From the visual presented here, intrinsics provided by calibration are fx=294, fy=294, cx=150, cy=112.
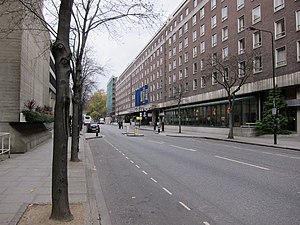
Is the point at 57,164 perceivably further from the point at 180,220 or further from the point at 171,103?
the point at 171,103

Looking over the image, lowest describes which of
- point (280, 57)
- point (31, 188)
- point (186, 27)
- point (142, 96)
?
point (31, 188)

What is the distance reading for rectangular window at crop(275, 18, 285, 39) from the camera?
99.5ft

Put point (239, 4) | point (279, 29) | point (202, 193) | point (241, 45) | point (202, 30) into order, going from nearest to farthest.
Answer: point (202, 193)
point (279, 29)
point (241, 45)
point (239, 4)
point (202, 30)

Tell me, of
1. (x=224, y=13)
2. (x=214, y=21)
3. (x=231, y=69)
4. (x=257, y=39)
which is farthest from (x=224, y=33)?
(x=231, y=69)

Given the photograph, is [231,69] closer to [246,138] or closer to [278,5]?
[246,138]

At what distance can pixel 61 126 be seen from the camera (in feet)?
16.2

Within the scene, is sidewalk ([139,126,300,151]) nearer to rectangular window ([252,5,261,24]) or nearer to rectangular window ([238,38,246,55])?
rectangular window ([238,38,246,55])

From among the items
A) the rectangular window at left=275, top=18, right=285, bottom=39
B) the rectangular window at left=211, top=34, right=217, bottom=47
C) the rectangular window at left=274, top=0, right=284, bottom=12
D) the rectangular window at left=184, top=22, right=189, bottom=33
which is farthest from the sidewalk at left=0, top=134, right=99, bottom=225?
the rectangular window at left=184, top=22, right=189, bottom=33

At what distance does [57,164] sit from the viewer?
490 centimetres

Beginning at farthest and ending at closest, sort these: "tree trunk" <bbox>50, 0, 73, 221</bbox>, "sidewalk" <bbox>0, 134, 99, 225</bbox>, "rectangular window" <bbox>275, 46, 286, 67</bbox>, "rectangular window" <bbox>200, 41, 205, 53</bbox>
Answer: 1. "rectangular window" <bbox>200, 41, 205, 53</bbox>
2. "rectangular window" <bbox>275, 46, 286, 67</bbox>
3. "sidewalk" <bbox>0, 134, 99, 225</bbox>
4. "tree trunk" <bbox>50, 0, 73, 221</bbox>

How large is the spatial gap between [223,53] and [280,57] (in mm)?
11644

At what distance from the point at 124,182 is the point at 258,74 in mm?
28419

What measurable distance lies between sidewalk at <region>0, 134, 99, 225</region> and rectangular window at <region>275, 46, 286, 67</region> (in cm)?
2577

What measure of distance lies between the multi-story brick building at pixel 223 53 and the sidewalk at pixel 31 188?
933 inches
